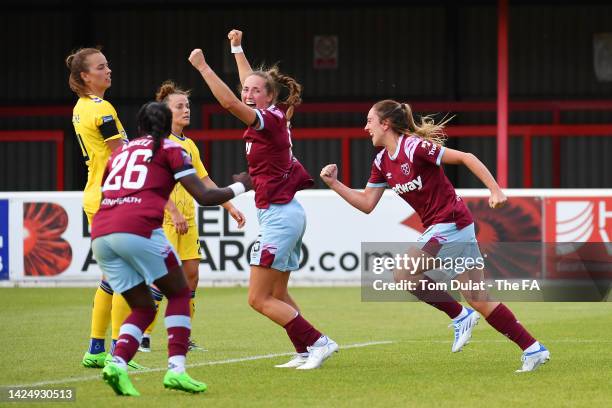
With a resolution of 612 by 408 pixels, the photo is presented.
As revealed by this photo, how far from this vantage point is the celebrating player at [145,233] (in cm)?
693

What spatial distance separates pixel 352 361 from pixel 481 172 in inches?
72.8

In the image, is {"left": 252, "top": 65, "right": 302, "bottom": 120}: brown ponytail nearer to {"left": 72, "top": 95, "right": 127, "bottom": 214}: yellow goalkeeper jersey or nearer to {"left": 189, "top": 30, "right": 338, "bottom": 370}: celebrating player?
{"left": 189, "top": 30, "right": 338, "bottom": 370}: celebrating player

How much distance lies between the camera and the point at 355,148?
2866 cm

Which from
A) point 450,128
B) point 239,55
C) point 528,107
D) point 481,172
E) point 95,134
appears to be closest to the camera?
point 481,172

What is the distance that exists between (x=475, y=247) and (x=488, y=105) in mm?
20176

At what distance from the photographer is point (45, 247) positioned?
17.0m

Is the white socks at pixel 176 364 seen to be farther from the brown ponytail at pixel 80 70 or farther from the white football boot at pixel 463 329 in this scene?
the brown ponytail at pixel 80 70

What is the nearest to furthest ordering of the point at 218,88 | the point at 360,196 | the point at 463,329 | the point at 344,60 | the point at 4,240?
the point at 218,88, the point at 463,329, the point at 360,196, the point at 4,240, the point at 344,60

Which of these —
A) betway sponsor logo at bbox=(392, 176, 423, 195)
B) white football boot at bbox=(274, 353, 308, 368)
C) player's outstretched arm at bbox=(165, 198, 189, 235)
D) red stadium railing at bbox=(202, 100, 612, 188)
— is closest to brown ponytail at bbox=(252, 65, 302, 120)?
betway sponsor logo at bbox=(392, 176, 423, 195)

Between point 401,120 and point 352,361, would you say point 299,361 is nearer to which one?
point 352,361

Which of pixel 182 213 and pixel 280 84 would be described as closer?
pixel 280 84

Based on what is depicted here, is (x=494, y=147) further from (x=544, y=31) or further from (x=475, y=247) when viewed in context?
(x=475, y=247)

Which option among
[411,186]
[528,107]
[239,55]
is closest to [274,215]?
[411,186]

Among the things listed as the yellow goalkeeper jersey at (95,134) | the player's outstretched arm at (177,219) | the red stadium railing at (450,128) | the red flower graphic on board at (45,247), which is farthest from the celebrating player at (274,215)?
the red stadium railing at (450,128)
